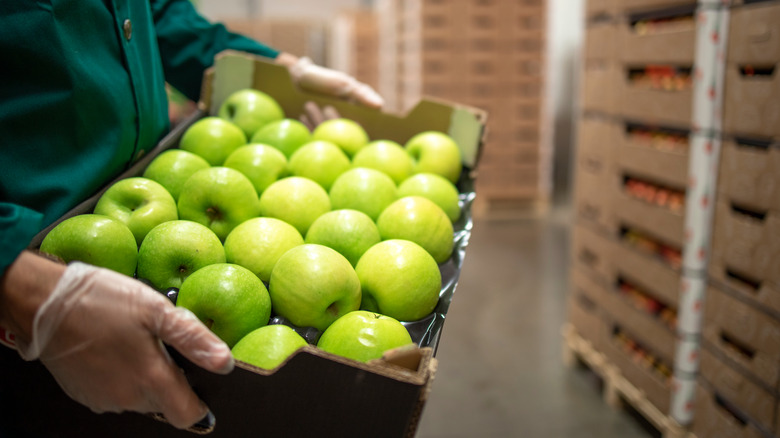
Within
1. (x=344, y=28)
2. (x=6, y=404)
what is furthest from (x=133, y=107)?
(x=344, y=28)

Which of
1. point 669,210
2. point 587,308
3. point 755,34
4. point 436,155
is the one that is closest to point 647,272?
point 669,210

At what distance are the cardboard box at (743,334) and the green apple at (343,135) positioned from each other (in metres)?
1.31

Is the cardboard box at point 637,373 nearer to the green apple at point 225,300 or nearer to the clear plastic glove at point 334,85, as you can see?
the clear plastic glove at point 334,85

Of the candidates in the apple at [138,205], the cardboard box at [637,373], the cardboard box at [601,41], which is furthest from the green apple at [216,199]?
the cardboard box at [601,41]

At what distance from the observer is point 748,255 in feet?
6.12

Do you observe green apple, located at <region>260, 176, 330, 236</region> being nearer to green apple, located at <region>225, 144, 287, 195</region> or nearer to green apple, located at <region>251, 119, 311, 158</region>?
green apple, located at <region>225, 144, 287, 195</region>

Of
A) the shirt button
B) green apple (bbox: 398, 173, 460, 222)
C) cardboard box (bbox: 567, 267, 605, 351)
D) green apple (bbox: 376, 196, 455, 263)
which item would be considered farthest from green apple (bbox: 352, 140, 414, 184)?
cardboard box (bbox: 567, 267, 605, 351)

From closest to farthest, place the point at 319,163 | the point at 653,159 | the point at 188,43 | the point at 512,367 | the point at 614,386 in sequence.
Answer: the point at 319,163 < the point at 188,43 < the point at 653,159 < the point at 614,386 < the point at 512,367

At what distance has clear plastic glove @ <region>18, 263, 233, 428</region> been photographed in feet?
2.35

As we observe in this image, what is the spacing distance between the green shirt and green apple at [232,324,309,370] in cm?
30

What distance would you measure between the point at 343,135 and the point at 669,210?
140 cm

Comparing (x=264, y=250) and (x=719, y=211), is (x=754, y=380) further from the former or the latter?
(x=264, y=250)

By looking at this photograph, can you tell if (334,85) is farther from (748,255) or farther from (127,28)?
(748,255)

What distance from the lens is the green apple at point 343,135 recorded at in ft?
4.56
